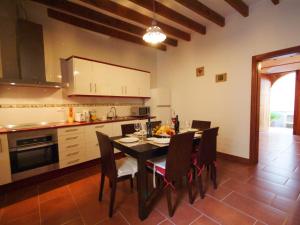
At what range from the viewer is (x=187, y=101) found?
12.9ft

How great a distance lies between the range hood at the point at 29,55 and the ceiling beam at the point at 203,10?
2.29 meters

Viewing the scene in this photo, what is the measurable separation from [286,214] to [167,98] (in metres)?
3.11

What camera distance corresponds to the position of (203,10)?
267 centimetres

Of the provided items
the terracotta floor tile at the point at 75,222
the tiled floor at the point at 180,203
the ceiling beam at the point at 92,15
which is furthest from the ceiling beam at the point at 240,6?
the terracotta floor tile at the point at 75,222

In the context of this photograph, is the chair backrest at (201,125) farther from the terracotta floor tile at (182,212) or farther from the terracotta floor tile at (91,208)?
the terracotta floor tile at (91,208)

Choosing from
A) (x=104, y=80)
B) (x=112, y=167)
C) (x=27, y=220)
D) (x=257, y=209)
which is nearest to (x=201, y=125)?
(x=257, y=209)

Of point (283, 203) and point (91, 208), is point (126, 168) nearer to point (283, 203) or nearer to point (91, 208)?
point (91, 208)

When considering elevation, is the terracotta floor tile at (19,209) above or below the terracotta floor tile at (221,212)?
below

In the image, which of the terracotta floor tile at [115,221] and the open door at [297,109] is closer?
the terracotta floor tile at [115,221]

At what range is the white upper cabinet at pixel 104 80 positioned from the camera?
9.64 ft

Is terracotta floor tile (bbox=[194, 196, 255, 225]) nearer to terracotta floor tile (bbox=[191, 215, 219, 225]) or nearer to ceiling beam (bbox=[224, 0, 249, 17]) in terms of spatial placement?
terracotta floor tile (bbox=[191, 215, 219, 225])

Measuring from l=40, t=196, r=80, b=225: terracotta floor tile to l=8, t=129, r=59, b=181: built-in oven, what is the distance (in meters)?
0.63

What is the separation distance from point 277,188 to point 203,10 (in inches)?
113

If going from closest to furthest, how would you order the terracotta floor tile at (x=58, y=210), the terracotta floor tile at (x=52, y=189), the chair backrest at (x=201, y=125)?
the terracotta floor tile at (x=58, y=210), the terracotta floor tile at (x=52, y=189), the chair backrest at (x=201, y=125)
